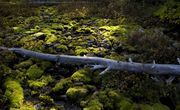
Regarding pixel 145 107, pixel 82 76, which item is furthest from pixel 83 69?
pixel 145 107

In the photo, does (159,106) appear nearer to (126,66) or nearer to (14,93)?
(126,66)

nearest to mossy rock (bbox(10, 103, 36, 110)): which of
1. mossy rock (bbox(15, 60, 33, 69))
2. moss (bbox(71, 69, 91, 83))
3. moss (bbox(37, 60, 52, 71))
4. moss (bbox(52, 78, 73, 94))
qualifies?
moss (bbox(52, 78, 73, 94))

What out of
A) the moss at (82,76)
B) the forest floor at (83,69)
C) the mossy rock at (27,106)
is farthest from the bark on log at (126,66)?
the mossy rock at (27,106)

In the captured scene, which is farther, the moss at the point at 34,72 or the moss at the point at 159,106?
the moss at the point at 34,72

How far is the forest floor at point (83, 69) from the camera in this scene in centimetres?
1126

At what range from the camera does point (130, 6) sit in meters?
21.1

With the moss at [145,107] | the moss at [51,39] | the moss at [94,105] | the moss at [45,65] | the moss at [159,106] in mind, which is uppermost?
the moss at [51,39]

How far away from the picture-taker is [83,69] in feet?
43.3

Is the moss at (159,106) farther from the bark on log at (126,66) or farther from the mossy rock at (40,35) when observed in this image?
the mossy rock at (40,35)

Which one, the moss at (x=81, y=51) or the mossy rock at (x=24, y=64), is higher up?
the moss at (x=81, y=51)

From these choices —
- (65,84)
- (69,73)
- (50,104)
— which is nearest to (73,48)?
(69,73)

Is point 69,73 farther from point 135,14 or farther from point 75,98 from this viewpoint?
point 135,14

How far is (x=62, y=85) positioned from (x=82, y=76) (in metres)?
0.97

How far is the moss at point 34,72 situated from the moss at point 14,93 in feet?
2.87
